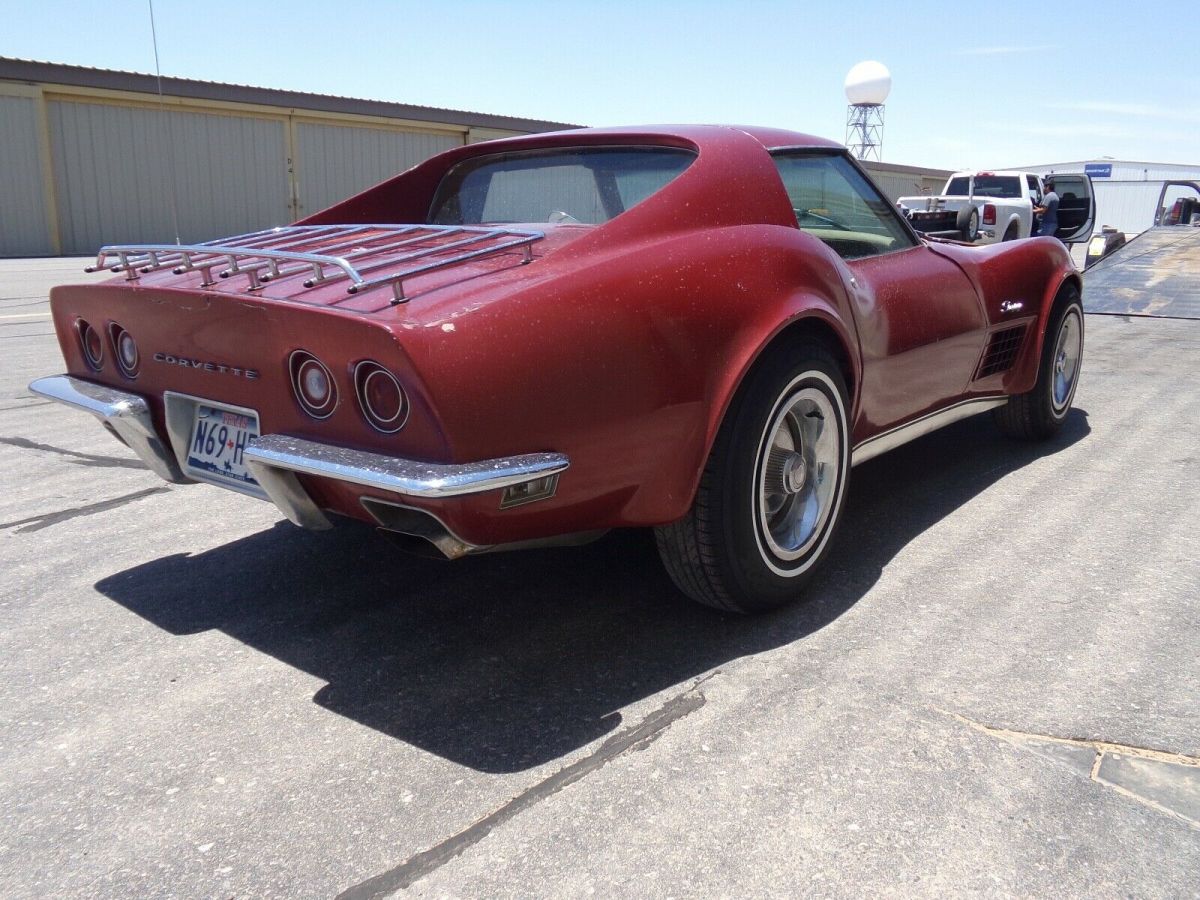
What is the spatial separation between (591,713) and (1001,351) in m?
2.71

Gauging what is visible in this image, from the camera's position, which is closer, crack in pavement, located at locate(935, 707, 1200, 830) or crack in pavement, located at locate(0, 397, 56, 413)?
crack in pavement, located at locate(935, 707, 1200, 830)

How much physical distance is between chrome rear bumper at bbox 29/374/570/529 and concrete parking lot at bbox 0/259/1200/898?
18.7 inches

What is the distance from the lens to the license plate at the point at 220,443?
2.66 metres

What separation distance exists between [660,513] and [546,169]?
56.6 inches

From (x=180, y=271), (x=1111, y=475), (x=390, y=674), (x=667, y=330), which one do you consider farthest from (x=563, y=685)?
(x=1111, y=475)

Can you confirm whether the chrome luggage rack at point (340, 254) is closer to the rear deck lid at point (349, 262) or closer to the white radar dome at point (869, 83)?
the rear deck lid at point (349, 262)

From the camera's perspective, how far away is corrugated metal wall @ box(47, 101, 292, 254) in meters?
21.3

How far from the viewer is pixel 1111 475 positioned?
A: 449 centimetres

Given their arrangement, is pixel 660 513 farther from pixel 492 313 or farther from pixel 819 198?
pixel 819 198

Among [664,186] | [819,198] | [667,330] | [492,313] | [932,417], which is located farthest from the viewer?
[932,417]

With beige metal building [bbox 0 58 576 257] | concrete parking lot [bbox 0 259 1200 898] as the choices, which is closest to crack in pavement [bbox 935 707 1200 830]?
concrete parking lot [bbox 0 259 1200 898]

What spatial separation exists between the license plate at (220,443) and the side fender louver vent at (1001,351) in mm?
2842

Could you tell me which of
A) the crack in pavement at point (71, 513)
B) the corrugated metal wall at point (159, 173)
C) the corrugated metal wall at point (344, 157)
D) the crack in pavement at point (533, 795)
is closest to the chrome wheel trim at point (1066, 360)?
the crack in pavement at point (533, 795)

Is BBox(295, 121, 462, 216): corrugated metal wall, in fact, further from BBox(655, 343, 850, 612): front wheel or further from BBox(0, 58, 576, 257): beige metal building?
BBox(655, 343, 850, 612): front wheel
